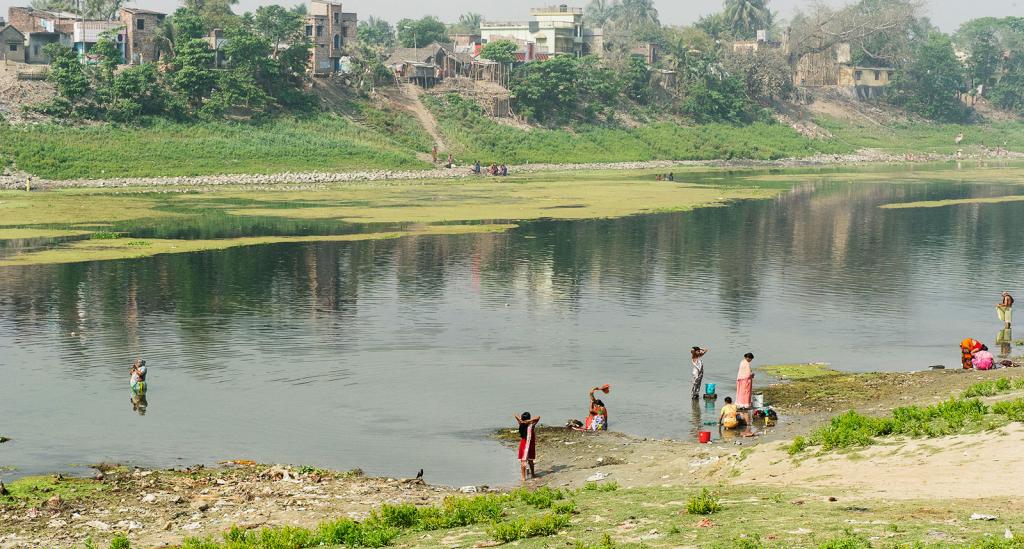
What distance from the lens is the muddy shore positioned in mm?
21547

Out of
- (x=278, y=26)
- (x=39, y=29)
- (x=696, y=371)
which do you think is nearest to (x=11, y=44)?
(x=39, y=29)

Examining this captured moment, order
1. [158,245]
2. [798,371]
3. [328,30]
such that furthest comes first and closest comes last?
[328,30] < [158,245] < [798,371]

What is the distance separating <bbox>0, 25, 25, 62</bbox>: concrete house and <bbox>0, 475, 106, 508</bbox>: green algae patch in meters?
113

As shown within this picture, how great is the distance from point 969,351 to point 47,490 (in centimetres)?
2596

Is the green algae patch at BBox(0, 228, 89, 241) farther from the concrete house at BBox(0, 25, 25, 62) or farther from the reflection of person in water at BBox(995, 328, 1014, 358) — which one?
the concrete house at BBox(0, 25, 25, 62)

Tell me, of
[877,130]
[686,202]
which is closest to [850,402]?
[686,202]

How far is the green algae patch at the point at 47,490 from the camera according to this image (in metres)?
24.0

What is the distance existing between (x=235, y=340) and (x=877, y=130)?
165 m

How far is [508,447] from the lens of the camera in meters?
29.6

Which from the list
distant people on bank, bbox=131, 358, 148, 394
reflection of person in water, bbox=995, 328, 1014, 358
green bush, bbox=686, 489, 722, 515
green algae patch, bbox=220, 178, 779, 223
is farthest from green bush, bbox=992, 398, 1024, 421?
green algae patch, bbox=220, 178, 779, 223

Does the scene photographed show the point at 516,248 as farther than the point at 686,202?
No

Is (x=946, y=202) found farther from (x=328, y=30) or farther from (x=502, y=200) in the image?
(x=328, y=30)

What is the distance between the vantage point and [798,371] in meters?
36.9

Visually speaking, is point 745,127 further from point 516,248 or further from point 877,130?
point 516,248
